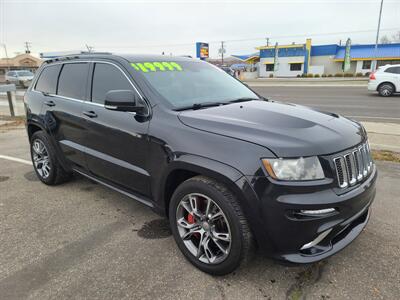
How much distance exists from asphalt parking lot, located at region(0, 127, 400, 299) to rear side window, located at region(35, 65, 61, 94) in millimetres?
1605

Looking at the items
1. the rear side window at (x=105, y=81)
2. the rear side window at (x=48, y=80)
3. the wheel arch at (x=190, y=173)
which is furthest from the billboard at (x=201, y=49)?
the wheel arch at (x=190, y=173)

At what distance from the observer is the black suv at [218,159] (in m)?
2.24

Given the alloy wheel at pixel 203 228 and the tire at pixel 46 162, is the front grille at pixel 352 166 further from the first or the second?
the tire at pixel 46 162

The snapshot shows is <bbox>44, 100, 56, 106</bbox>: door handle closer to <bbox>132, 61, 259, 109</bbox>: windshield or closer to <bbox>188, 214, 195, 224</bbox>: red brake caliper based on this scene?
<bbox>132, 61, 259, 109</bbox>: windshield

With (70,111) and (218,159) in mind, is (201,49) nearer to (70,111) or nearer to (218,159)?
(70,111)

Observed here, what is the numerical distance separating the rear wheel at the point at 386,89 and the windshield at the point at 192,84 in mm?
15544

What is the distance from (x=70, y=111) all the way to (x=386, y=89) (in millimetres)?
17100

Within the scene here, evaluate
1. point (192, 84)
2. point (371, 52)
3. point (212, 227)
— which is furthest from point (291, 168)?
point (371, 52)

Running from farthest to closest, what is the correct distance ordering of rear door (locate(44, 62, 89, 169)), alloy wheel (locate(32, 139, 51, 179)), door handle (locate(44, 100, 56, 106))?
alloy wheel (locate(32, 139, 51, 179)), door handle (locate(44, 100, 56, 106)), rear door (locate(44, 62, 89, 169))

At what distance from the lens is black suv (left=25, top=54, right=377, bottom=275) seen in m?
2.24

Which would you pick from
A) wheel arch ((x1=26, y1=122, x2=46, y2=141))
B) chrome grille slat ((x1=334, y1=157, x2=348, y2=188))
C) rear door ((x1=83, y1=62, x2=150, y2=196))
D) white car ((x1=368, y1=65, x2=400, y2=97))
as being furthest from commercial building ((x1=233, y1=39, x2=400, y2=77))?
chrome grille slat ((x1=334, y1=157, x2=348, y2=188))

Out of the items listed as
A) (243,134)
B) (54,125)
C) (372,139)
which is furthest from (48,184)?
(372,139)

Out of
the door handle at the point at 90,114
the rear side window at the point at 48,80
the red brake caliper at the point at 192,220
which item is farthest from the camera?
the rear side window at the point at 48,80

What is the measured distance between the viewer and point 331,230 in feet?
7.64
